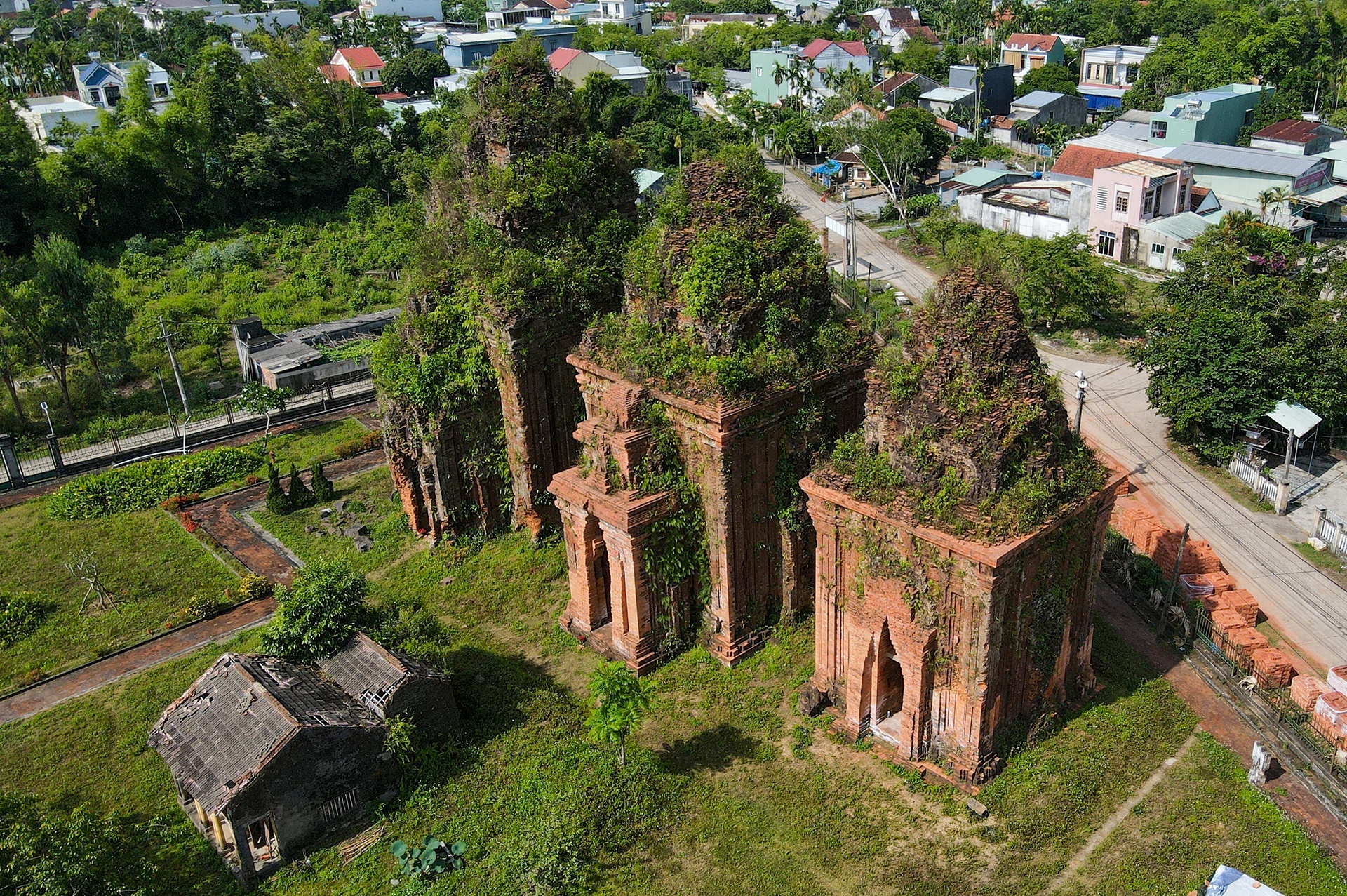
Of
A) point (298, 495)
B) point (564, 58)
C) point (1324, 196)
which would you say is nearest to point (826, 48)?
point (564, 58)

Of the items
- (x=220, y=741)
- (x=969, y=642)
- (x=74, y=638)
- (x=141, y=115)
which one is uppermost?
(x=141, y=115)

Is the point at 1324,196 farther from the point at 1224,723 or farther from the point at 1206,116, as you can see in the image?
the point at 1224,723

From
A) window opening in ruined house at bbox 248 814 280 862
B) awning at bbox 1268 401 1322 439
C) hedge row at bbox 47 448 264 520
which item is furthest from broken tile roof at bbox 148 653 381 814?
awning at bbox 1268 401 1322 439

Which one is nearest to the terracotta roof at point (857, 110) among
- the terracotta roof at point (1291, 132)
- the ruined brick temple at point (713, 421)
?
the terracotta roof at point (1291, 132)

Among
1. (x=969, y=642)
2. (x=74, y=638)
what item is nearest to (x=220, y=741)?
(x=74, y=638)

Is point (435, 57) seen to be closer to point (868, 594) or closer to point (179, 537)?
point (179, 537)

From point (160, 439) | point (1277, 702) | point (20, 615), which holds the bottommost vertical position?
point (160, 439)
